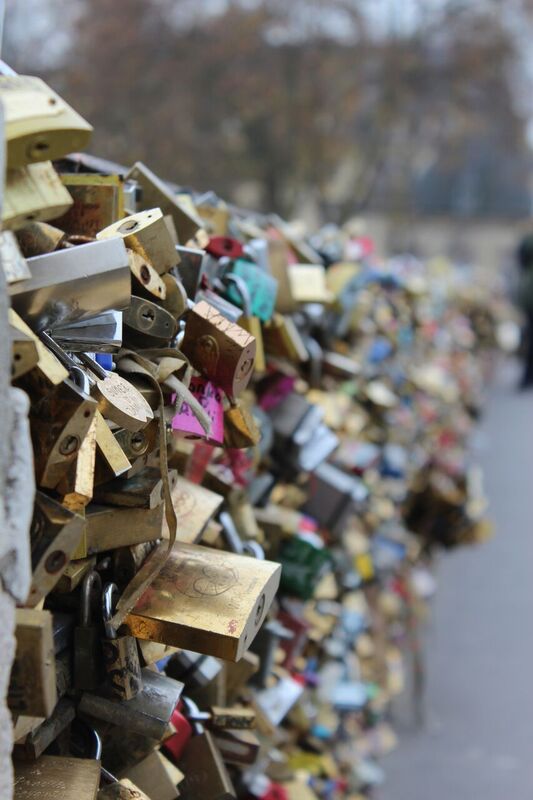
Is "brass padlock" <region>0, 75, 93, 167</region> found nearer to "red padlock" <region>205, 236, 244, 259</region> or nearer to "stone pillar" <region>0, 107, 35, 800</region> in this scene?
"stone pillar" <region>0, 107, 35, 800</region>

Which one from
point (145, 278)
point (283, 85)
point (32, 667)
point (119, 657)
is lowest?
point (283, 85)

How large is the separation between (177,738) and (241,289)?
0.74 m

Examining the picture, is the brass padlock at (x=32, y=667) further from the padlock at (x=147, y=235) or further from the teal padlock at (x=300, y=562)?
the teal padlock at (x=300, y=562)

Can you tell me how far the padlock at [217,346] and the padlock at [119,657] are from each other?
342 millimetres

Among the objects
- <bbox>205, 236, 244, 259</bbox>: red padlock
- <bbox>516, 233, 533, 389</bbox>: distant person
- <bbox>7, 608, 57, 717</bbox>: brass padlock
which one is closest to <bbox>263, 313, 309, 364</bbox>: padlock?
<bbox>205, 236, 244, 259</bbox>: red padlock

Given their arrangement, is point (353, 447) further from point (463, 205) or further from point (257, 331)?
point (463, 205)

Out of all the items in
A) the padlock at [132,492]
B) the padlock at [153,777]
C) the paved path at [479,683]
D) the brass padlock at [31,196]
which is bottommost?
the paved path at [479,683]

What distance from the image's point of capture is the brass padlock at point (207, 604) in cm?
120

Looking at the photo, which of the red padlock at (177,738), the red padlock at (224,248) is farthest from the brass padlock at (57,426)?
the red padlock at (224,248)

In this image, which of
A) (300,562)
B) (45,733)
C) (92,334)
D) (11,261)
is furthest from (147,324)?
(300,562)

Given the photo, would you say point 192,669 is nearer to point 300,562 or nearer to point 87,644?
point 87,644

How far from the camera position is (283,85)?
20.4 metres

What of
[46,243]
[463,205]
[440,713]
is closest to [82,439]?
[46,243]

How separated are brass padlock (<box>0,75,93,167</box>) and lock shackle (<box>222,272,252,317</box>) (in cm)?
82
